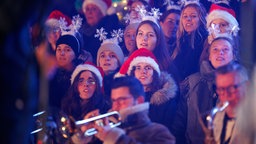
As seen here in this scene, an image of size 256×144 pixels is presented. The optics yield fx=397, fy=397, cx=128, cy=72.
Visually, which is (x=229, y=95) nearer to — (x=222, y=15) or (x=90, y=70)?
(x=222, y=15)

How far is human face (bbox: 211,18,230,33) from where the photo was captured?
8.18 feet

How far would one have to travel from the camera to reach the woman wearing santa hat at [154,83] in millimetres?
2539

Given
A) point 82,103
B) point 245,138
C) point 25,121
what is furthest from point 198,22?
point 25,121

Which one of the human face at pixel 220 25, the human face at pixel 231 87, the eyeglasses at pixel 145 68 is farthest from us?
the eyeglasses at pixel 145 68

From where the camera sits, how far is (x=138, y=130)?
254 centimetres

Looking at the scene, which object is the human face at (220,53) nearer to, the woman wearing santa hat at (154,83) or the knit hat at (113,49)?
the woman wearing santa hat at (154,83)

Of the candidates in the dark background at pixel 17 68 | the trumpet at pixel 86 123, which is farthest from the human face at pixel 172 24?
the dark background at pixel 17 68

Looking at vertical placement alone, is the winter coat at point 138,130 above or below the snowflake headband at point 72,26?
below

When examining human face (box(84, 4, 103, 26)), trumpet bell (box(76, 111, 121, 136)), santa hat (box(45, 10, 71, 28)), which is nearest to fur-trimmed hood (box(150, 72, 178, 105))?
trumpet bell (box(76, 111, 121, 136))

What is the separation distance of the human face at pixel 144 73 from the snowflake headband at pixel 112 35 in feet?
0.74

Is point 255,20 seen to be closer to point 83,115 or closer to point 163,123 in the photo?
point 163,123

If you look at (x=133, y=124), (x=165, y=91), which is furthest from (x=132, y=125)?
(x=165, y=91)

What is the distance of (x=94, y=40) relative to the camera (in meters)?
2.71

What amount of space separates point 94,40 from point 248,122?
1130mm
